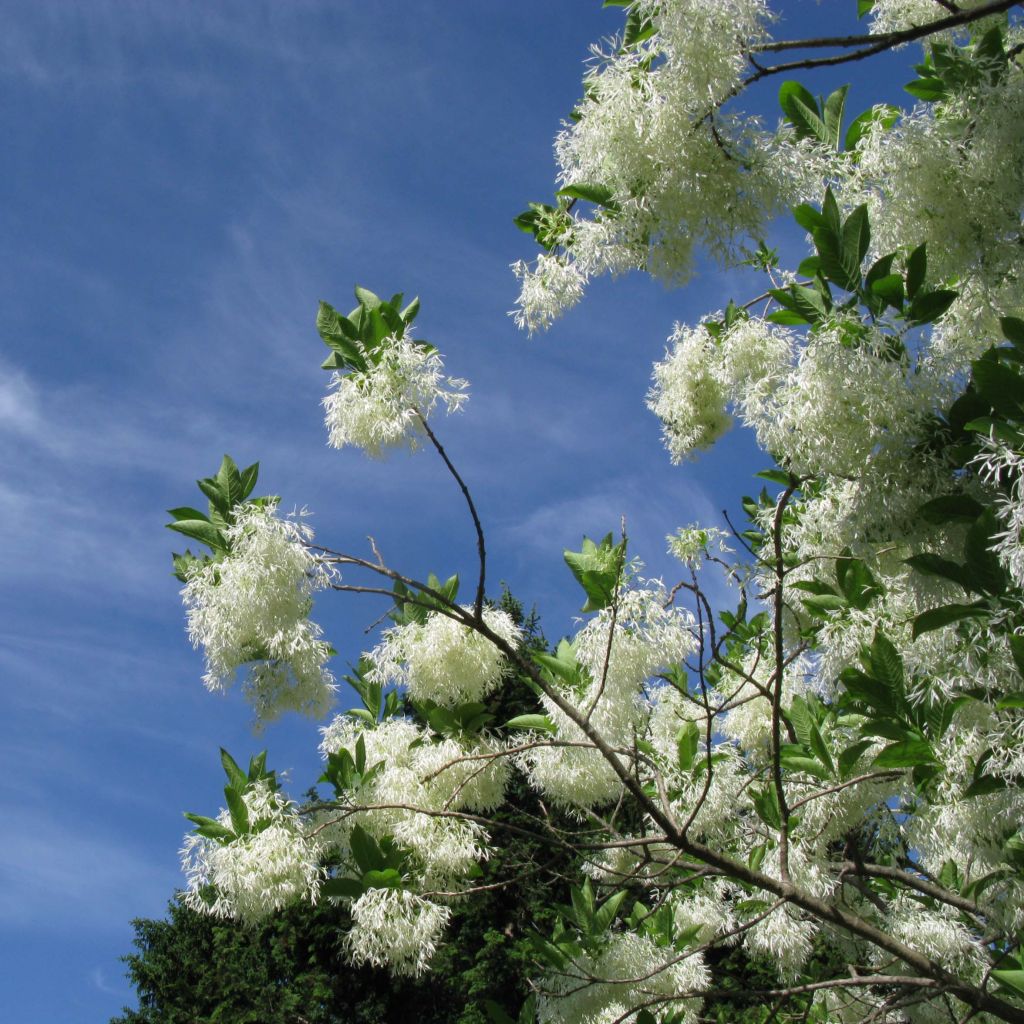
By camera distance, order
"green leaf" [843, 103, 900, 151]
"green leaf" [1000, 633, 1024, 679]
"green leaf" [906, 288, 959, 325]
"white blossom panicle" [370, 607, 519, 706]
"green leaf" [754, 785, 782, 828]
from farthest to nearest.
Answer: "white blossom panicle" [370, 607, 519, 706] < "green leaf" [754, 785, 782, 828] < "green leaf" [843, 103, 900, 151] < "green leaf" [906, 288, 959, 325] < "green leaf" [1000, 633, 1024, 679]

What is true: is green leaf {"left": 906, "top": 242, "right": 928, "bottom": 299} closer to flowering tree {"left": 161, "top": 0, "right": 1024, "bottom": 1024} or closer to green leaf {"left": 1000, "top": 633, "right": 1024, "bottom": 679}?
flowering tree {"left": 161, "top": 0, "right": 1024, "bottom": 1024}

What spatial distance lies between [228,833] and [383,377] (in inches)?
86.8

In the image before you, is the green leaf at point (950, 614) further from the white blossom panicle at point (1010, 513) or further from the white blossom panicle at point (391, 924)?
the white blossom panicle at point (391, 924)

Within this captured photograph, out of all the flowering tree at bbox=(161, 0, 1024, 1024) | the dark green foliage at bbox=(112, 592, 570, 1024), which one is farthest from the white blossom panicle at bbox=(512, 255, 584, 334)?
the dark green foliage at bbox=(112, 592, 570, 1024)

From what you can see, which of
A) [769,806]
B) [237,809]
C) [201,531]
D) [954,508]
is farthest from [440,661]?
[954,508]

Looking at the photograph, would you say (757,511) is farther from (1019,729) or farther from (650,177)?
(1019,729)

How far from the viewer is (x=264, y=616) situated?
3.73m

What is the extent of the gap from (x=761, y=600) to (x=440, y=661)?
5.15ft

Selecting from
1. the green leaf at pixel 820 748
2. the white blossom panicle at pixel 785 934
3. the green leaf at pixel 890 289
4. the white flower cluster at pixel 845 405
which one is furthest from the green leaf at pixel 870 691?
the white blossom panicle at pixel 785 934

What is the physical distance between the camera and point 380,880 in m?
3.89

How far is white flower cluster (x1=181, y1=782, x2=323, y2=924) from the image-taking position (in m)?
4.03

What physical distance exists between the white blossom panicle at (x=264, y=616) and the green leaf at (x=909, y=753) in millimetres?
1970

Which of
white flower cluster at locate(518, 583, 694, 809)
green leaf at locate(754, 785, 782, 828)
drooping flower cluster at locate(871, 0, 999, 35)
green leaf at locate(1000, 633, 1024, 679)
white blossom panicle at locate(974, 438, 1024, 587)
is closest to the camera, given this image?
white blossom panicle at locate(974, 438, 1024, 587)

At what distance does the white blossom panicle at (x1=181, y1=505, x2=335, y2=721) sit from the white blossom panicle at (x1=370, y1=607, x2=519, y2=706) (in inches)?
21.4
